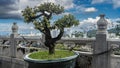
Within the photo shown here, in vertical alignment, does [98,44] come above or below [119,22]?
below

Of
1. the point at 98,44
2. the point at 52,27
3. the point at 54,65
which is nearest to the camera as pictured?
the point at 54,65

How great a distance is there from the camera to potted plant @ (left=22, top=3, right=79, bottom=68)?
278 centimetres

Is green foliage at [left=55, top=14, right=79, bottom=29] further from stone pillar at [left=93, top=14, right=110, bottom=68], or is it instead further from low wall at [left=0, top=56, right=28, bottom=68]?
low wall at [left=0, top=56, right=28, bottom=68]

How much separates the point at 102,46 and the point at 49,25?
87 cm

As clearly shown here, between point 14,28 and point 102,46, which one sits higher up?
point 14,28

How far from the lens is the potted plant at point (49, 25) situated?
2.78m

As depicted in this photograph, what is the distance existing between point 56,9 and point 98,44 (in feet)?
2.75

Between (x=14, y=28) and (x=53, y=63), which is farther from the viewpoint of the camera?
(x=14, y=28)

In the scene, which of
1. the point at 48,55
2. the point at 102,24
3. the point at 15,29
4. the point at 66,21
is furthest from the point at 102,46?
the point at 15,29

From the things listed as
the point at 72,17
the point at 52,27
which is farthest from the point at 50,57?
the point at 72,17

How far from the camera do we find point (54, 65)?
2773 millimetres

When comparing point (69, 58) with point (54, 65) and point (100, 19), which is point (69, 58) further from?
point (100, 19)

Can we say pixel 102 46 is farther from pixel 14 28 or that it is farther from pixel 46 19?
pixel 14 28

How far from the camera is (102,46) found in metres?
3.17
